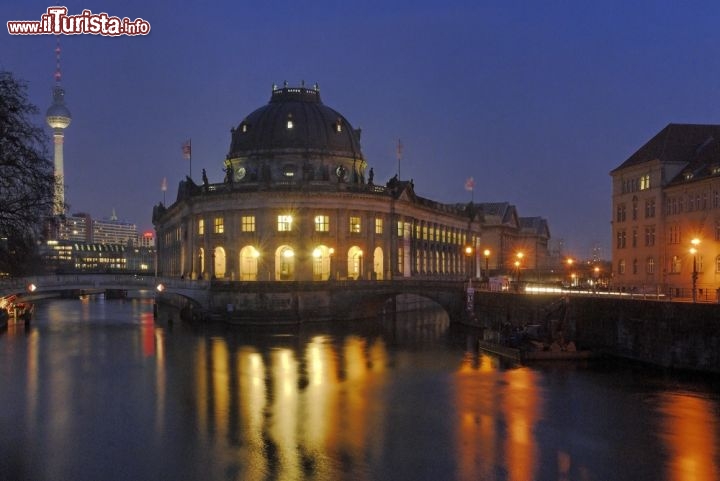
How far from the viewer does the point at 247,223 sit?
95.2m

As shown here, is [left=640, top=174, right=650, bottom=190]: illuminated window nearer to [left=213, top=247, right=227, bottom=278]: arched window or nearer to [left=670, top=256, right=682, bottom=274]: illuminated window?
[left=670, top=256, right=682, bottom=274]: illuminated window

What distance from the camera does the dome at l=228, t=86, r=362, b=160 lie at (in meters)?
109

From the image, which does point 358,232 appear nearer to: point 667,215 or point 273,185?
point 273,185

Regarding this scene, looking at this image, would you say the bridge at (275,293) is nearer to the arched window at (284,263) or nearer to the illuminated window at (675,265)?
the arched window at (284,263)

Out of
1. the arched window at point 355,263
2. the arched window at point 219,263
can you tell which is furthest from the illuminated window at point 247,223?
the arched window at point 355,263

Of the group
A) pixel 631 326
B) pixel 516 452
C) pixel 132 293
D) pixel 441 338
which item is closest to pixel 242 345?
pixel 441 338

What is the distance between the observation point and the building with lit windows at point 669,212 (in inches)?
2982

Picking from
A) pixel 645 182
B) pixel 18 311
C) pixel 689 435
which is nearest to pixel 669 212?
pixel 645 182

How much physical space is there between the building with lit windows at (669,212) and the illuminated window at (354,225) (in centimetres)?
3179

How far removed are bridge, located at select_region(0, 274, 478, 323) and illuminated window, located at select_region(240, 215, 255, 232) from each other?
1063cm

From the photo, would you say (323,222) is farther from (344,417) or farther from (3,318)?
(344,417)

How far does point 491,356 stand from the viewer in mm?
56938

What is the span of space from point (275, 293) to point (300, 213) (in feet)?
45.3

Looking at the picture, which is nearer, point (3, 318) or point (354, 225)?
point (3, 318)
